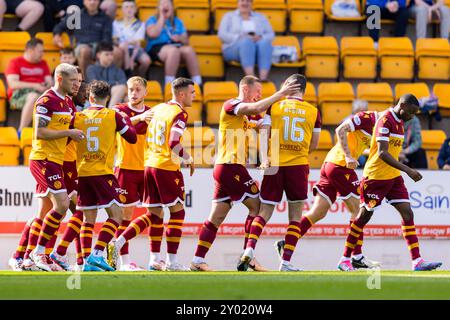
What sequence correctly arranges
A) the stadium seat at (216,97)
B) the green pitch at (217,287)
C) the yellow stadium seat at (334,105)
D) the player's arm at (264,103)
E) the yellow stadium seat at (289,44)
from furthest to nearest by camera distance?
the yellow stadium seat at (289,44) < the yellow stadium seat at (334,105) < the stadium seat at (216,97) < the player's arm at (264,103) < the green pitch at (217,287)

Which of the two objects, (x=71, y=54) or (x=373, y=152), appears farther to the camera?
(x=71, y=54)

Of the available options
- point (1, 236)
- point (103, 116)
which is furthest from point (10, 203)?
point (103, 116)

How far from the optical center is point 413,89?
20.1 meters

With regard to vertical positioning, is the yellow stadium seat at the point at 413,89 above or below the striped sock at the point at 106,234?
above

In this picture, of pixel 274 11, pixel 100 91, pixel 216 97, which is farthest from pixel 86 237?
pixel 274 11

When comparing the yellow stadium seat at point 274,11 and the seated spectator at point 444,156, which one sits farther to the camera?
the yellow stadium seat at point 274,11

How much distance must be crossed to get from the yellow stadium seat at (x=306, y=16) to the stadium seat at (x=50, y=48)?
4.35m

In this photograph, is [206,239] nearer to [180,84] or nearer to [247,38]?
[180,84]

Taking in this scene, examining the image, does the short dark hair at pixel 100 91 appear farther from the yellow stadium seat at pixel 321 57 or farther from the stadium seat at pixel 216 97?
the yellow stadium seat at pixel 321 57

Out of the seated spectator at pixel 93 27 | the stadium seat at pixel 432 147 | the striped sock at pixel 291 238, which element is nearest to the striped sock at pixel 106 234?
the striped sock at pixel 291 238

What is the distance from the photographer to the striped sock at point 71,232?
1358 cm
